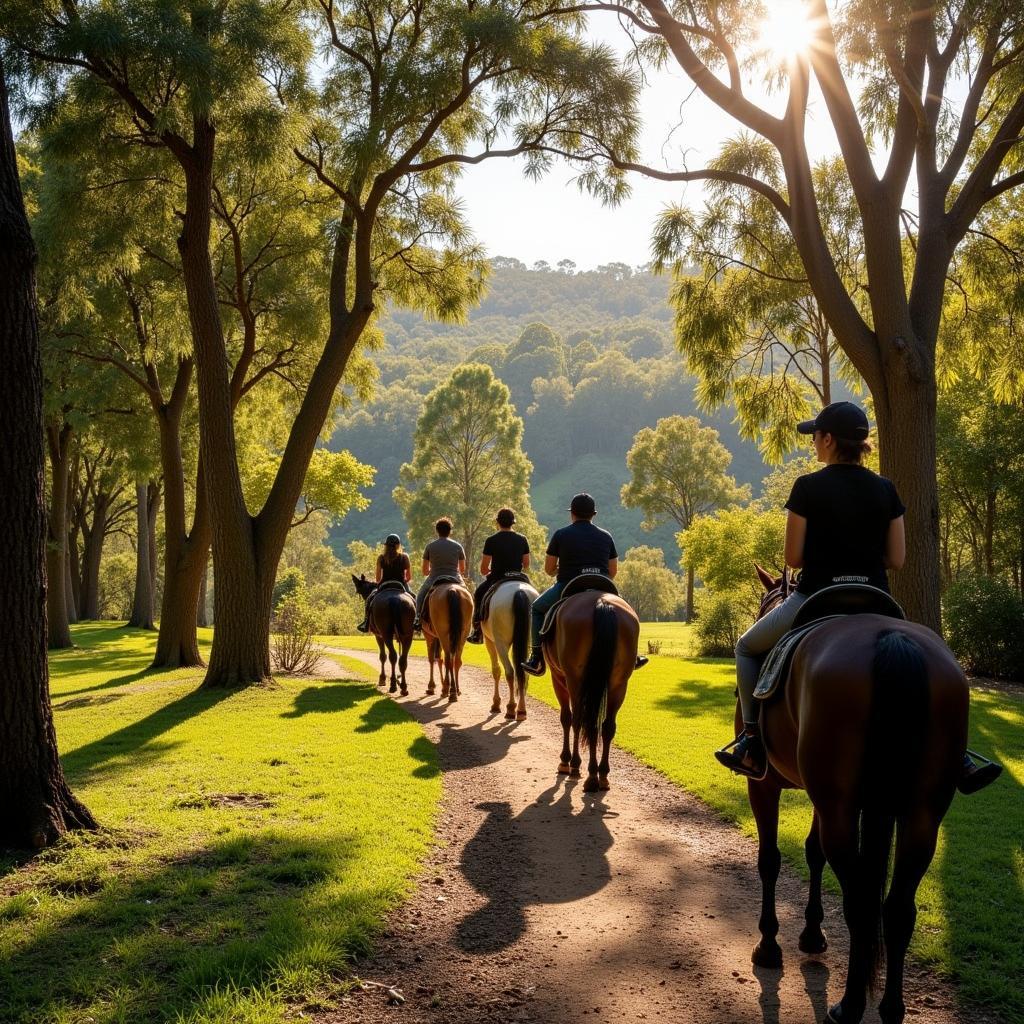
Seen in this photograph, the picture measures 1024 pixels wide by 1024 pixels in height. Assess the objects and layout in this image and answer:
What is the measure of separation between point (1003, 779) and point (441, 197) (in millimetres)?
14781

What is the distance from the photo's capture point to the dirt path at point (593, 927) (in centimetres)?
389

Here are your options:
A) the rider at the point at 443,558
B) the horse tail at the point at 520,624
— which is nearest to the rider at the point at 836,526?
the horse tail at the point at 520,624

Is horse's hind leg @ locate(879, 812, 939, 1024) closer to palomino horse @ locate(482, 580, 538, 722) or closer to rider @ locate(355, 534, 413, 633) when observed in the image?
palomino horse @ locate(482, 580, 538, 722)

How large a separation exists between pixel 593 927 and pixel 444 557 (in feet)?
30.7

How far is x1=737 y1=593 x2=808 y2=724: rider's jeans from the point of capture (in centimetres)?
446

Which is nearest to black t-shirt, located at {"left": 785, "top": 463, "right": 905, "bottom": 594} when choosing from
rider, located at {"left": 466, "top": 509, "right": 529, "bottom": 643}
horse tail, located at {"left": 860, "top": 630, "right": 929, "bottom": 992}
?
horse tail, located at {"left": 860, "top": 630, "right": 929, "bottom": 992}

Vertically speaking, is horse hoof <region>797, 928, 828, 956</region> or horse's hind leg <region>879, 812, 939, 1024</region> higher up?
horse's hind leg <region>879, 812, 939, 1024</region>

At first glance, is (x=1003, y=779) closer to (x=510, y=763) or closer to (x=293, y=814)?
(x=510, y=763)

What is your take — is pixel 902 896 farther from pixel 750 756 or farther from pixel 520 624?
pixel 520 624

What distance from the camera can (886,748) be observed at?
135 inches

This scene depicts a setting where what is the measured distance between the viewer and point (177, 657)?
18.6 meters

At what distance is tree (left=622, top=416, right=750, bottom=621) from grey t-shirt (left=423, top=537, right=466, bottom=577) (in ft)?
128

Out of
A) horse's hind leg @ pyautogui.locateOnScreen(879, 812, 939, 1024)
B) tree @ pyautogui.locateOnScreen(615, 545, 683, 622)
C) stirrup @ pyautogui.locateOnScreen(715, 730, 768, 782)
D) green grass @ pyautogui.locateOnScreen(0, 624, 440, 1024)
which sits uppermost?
stirrup @ pyautogui.locateOnScreen(715, 730, 768, 782)

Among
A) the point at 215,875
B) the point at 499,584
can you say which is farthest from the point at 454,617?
the point at 215,875
